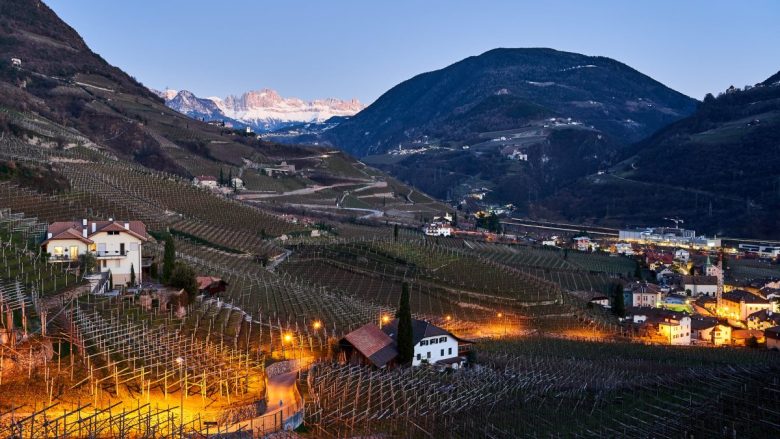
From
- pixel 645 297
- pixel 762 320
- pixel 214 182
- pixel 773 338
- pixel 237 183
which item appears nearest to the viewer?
pixel 773 338

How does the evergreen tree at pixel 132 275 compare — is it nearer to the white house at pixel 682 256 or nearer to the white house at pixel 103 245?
the white house at pixel 103 245

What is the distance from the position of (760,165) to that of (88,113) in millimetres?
142517

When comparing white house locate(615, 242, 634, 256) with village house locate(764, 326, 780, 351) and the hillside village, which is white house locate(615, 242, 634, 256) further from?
village house locate(764, 326, 780, 351)

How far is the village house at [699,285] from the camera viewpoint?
264ft

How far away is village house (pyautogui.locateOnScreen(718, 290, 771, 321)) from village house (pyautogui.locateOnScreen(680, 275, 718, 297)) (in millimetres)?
6711

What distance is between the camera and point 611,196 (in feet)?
561

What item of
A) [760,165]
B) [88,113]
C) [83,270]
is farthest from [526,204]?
[83,270]

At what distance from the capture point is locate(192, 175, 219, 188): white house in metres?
103

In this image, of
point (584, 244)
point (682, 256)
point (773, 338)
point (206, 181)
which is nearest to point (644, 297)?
point (773, 338)

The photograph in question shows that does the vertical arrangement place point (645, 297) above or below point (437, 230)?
below

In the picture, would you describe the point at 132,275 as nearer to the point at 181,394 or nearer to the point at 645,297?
the point at 181,394

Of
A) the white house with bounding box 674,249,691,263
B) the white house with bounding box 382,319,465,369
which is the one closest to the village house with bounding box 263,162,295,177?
the white house with bounding box 674,249,691,263

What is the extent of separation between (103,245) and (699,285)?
226ft

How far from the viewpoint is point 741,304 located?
2763 inches
